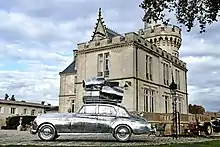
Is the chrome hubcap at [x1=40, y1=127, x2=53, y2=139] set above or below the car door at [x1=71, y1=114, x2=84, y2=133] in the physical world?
below

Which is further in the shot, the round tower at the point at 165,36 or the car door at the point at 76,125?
the round tower at the point at 165,36

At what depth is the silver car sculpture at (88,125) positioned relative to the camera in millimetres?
11785

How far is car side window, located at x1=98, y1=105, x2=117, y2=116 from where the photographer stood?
40.1 ft

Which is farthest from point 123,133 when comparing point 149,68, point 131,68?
point 149,68

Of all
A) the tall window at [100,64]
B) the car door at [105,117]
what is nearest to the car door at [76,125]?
the car door at [105,117]

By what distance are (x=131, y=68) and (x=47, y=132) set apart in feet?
51.6

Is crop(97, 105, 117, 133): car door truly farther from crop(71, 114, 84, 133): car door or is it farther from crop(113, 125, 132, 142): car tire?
crop(71, 114, 84, 133): car door

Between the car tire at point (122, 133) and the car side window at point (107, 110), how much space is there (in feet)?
2.00

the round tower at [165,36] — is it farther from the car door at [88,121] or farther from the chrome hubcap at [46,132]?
the chrome hubcap at [46,132]

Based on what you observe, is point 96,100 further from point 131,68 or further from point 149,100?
point 149,100

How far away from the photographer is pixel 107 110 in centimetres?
1234

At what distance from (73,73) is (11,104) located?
1876 cm

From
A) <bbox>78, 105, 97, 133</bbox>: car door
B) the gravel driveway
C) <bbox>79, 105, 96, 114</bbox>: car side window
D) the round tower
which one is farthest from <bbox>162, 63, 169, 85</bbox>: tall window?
<bbox>78, 105, 97, 133</bbox>: car door

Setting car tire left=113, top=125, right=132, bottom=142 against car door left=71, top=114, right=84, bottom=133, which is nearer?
car door left=71, top=114, right=84, bottom=133
